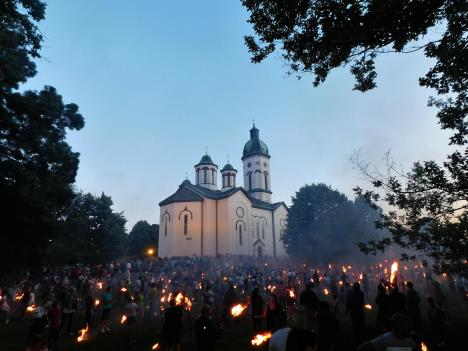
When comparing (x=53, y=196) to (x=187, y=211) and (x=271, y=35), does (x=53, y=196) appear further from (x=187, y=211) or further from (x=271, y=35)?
(x=187, y=211)

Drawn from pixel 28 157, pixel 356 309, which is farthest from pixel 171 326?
pixel 28 157

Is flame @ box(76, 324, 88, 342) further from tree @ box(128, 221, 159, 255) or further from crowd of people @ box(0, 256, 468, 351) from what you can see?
tree @ box(128, 221, 159, 255)

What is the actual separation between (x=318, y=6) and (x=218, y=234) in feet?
155

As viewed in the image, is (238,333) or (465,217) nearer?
(465,217)

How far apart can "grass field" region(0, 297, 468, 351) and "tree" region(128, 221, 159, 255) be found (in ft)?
214

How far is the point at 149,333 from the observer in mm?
13922

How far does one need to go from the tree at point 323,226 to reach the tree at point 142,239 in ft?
134

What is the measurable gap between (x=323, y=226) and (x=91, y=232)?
117 ft

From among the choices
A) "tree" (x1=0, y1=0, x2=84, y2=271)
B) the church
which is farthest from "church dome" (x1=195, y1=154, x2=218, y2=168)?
"tree" (x1=0, y1=0, x2=84, y2=271)

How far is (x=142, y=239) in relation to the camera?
81312mm

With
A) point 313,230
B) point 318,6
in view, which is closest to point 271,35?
point 318,6

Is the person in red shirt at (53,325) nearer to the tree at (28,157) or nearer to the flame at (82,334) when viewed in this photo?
the flame at (82,334)

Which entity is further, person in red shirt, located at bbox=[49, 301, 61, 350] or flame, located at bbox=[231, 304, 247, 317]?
flame, located at bbox=[231, 304, 247, 317]

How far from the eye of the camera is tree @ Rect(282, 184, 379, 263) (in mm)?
46125
